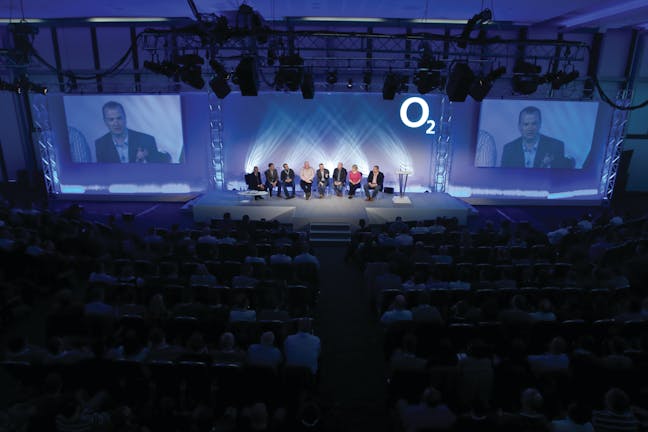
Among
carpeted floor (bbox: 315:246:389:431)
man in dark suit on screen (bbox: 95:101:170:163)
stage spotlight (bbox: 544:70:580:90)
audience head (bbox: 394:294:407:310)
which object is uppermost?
stage spotlight (bbox: 544:70:580:90)

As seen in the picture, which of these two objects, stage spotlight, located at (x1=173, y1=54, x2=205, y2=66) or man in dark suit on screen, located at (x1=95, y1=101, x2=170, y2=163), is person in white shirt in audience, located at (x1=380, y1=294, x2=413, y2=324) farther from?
man in dark suit on screen, located at (x1=95, y1=101, x2=170, y2=163)

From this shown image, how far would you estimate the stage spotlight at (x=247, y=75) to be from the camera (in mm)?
8531

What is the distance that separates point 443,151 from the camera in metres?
13.5

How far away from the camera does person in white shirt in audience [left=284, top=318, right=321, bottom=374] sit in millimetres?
4684

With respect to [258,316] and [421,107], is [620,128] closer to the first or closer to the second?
[421,107]

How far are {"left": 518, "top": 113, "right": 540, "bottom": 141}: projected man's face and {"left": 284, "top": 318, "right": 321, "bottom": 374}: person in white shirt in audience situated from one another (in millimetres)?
11247

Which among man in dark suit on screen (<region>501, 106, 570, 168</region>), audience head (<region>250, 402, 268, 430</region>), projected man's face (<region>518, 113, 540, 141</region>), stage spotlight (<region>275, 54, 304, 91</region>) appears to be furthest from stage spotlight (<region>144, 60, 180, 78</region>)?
projected man's face (<region>518, 113, 540, 141</region>)

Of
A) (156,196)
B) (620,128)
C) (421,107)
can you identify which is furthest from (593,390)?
(156,196)

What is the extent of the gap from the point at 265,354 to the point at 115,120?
11.4 m

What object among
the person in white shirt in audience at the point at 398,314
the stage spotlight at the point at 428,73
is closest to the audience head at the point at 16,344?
the person in white shirt in audience at the point at 398,314

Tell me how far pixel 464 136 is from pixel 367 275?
26.6 feet

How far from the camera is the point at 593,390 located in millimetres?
4344

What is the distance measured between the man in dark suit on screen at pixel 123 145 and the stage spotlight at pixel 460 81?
8704mm

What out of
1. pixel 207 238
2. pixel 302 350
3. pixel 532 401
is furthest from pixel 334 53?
pixel 532 401
